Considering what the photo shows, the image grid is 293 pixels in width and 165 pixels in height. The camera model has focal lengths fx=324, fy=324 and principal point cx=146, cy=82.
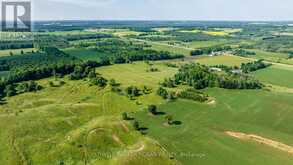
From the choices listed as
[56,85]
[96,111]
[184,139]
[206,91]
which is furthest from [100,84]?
[184,139]

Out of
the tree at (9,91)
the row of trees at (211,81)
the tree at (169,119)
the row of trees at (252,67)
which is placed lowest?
the tree at (169,119)

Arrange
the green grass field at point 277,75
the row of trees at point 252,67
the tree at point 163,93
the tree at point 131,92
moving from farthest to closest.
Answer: the row of trees at point 252,67
the green grass field at point 277,75
the tree at point 131,92
the tree at point 163,93

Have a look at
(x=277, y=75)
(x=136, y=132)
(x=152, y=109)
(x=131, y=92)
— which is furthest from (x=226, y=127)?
(x=277, y=75)

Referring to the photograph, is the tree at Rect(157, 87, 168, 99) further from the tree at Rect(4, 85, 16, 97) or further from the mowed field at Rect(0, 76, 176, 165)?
the tree at Rect(4, 85, 16, 97)

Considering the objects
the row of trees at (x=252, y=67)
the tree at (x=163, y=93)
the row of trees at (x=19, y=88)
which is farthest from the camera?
the row of trees at (x=252, y=67)

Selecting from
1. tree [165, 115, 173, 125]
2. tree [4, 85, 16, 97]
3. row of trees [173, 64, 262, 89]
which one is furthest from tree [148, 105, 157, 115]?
tree [4, 85, 16, 97]

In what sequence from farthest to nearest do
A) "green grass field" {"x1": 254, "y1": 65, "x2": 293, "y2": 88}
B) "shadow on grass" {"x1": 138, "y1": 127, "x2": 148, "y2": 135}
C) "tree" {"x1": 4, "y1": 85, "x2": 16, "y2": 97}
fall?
1. "green grass field" {"x1": 254, "y1": 65, "x2": 293, "y2": 88}
2. "tree" {"x1": 4, "y1": 85, "x2": 16, "y2": 97}
3. "shadow on grass" {"x1": 138, "y1": 127, "x2": 148, "y2": 135}

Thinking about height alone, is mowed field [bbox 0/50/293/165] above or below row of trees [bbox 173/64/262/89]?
below

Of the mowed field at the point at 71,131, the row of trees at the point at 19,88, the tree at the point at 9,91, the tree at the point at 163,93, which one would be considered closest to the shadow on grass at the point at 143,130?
the mowed field at the point at 71,131

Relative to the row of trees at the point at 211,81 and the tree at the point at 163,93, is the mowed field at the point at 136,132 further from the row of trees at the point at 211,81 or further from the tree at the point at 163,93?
the row of trees at the point at 211,81
